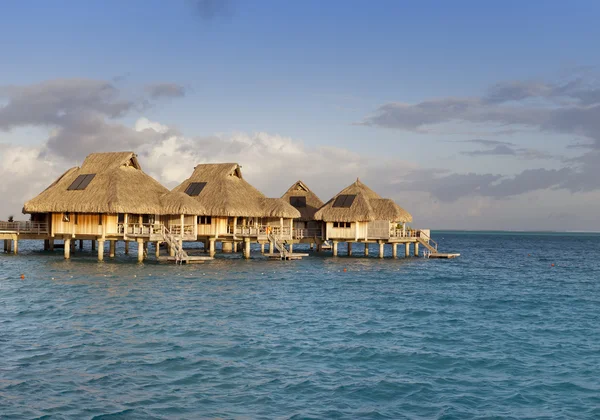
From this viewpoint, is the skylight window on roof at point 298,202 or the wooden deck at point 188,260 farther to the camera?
the skylight window on roof at point 298,202

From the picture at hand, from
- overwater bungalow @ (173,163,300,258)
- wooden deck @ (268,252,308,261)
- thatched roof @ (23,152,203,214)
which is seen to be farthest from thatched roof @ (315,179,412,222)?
thatched roof @ (23,152,203,214)

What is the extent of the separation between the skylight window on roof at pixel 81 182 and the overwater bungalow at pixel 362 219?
20.8m

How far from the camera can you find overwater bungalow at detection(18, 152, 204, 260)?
4653 cm

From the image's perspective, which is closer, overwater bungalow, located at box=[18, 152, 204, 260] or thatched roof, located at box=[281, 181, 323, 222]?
overwater bungalow, located at box=[18, 152, 204, 260]

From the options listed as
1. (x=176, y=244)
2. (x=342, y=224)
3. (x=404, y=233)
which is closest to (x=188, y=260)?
(x=176, y=244)

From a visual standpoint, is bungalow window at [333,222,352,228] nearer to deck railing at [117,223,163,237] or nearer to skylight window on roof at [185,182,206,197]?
skylight window on roof at [185,182,206,197]

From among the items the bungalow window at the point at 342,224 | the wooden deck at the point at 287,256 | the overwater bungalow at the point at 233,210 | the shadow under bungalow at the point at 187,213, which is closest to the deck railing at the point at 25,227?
the shadow under bungalow at the point at 187,213

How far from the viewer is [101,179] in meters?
49.1

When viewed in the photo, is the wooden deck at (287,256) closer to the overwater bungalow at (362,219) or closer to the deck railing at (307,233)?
the overwater bungalow at (362,219)

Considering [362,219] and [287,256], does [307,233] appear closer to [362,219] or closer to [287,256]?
[287,256]

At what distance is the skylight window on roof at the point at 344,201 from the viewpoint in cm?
5788

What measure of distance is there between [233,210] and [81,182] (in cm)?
1244

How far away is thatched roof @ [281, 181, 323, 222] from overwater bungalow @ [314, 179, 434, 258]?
5.32 meters

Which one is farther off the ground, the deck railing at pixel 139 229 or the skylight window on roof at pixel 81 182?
the skylight window on roof at pixel 81 182
